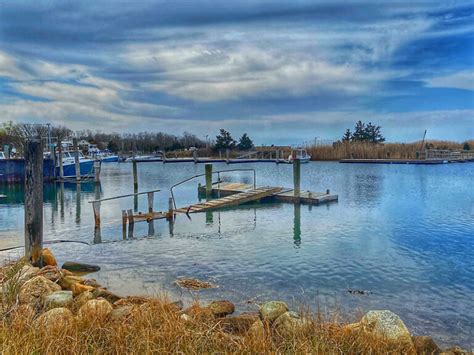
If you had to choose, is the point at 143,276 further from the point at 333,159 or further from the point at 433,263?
the point at 333,159

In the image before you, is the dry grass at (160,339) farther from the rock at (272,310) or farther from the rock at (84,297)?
the rock at (84,297)

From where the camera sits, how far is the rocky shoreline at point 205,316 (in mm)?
4707

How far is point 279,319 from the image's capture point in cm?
535

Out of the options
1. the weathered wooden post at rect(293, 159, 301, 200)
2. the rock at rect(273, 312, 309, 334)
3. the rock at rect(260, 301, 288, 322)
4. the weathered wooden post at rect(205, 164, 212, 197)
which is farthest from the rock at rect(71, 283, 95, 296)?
the weathered wooden post at rect(205, 164, 212, 197)

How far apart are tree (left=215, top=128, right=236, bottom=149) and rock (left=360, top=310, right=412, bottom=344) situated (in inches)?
2569

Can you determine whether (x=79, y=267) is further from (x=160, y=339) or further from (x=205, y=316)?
(x=160, y=339)

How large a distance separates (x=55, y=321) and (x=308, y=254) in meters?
7.05

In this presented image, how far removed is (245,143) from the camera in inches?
2805

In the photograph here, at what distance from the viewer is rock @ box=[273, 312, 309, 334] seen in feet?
15.6

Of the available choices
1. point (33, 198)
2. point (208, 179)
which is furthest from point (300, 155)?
point (33, 198)

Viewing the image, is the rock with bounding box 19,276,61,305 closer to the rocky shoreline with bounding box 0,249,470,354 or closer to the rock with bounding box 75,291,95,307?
the rocky shoreline with bounding box 0,249,470,354

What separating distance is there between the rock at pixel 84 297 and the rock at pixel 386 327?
12.5ft

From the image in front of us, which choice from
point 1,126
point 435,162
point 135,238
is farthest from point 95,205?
point 1,126

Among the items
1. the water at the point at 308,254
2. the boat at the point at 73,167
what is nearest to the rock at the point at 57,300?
the water at the point at 308,254
